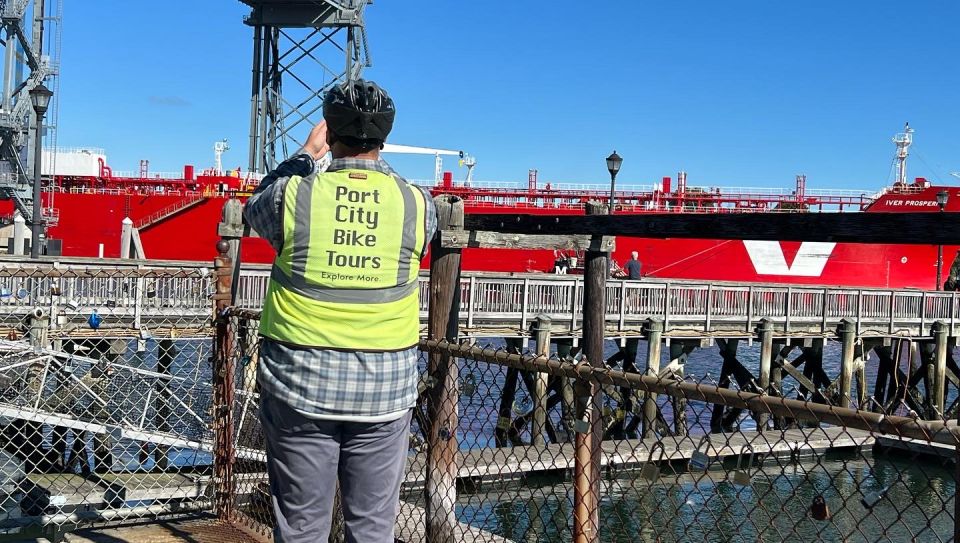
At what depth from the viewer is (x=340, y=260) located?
2820 millimetres

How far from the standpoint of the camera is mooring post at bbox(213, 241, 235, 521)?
533 cm

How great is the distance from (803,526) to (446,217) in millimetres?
9190

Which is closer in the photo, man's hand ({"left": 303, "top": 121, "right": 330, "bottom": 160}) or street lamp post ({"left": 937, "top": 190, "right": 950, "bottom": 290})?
man's hand ({"left": 303, "top": 121, "right": 330, "bottom": 160})

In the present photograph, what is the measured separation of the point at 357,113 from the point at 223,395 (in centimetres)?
292

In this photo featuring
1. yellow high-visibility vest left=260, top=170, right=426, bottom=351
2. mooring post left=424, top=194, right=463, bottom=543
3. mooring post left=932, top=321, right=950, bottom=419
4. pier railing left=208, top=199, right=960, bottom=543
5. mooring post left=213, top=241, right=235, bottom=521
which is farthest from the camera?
mooring post left=932, top=321, right=950, bottom=419

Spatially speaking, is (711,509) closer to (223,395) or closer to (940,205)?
(223,395)

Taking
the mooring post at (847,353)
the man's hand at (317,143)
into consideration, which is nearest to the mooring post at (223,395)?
the man's hand at (317,143)

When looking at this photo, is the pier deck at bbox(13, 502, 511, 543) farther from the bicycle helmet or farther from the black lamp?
the black lamp

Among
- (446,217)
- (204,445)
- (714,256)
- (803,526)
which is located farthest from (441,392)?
(714,256)

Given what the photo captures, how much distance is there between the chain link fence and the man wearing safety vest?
9.92 ft

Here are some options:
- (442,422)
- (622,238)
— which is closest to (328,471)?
(442,422)

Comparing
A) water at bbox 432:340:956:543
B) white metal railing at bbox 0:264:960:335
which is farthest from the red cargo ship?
water at bbox 432:340:956:543

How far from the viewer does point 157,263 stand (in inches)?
699

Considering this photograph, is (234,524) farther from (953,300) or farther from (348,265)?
(953,300)
